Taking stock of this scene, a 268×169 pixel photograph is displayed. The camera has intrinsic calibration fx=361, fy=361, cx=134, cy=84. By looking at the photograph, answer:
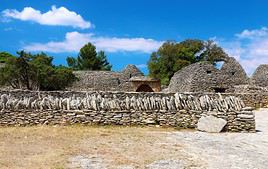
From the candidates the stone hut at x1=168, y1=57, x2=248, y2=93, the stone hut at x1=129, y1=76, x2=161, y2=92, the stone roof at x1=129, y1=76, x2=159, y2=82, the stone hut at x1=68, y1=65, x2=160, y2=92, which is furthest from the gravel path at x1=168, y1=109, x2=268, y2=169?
the stone hut at x1=68, y1=65, x2=160, y2=92

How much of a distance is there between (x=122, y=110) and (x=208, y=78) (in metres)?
17.7

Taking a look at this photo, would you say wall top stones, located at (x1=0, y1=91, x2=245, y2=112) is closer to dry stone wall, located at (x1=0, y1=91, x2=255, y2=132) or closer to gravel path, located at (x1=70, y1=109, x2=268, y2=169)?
dry stone wall, located at (x1=0, y1=91, x2=255, y2=132)

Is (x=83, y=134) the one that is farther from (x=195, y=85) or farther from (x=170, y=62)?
(x=170, y=62)

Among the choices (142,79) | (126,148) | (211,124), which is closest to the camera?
(126,148)

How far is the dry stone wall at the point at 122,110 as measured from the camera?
12195 millimetres

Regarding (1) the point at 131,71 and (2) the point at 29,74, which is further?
(1) the point at 131,71

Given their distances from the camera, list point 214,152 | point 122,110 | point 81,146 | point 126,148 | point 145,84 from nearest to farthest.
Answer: point 214,152
point 126,148
point 81,146
point 122,110
point 145,84

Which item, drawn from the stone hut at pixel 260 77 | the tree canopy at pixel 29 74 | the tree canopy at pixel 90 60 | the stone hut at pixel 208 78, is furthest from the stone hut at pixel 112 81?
the tree canopy at pixel 90 60

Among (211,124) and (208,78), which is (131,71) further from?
(211,124)

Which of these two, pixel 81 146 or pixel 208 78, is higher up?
pixel 208 78

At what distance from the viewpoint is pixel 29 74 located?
31.8m

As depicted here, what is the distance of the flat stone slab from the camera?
39.2ft

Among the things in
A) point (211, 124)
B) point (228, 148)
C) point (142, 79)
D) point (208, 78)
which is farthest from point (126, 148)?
point (142, 79)

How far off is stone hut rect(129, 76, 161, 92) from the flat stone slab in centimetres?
2854
